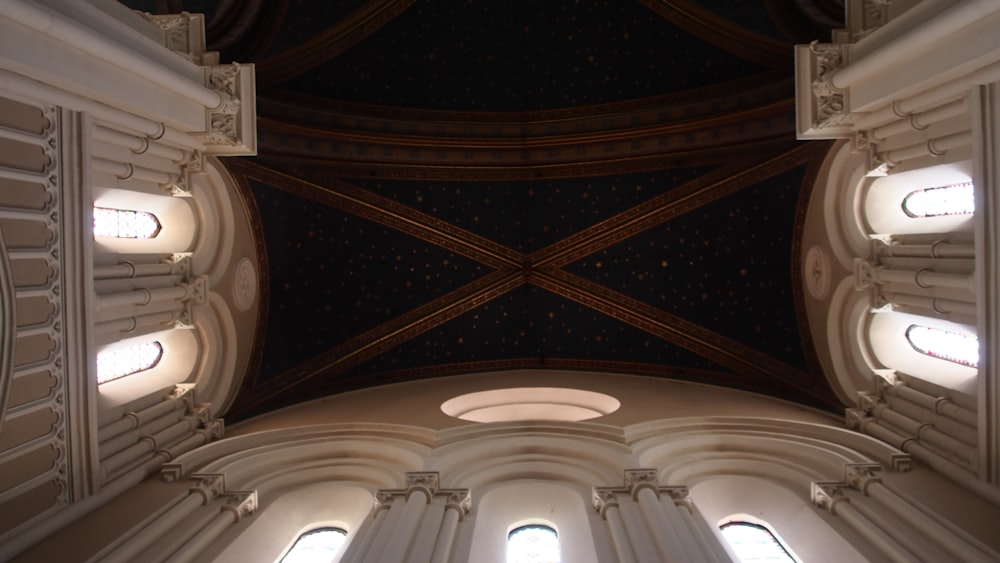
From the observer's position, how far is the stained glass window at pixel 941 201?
800 centimetres

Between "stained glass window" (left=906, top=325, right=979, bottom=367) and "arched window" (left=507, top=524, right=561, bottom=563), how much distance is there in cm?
470

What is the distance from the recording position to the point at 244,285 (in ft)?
35.0

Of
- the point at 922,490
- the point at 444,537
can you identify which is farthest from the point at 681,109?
the point at 444,537

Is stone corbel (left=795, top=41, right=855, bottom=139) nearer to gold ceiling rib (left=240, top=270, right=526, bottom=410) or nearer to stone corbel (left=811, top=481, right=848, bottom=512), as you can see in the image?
stone corbel (left=811, top=481, right=848, bottom=512)

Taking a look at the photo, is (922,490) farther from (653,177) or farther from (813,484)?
(653,177)

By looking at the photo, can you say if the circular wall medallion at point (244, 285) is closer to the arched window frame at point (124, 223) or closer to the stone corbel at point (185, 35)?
the arched window frame at point (124, 223)

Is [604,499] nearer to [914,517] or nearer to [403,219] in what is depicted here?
[914,517]

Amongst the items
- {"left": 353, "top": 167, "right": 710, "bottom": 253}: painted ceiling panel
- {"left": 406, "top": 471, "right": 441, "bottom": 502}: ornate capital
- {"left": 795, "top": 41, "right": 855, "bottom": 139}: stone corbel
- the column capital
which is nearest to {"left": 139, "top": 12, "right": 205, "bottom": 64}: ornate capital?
{"left": 353, "top": 167, "right": 710, "bottom": 253}: painted ceiling panel

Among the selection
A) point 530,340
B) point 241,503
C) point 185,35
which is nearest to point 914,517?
point 241,503

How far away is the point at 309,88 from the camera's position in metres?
11.8

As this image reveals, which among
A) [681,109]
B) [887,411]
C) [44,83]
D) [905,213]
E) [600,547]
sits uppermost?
[681,109]

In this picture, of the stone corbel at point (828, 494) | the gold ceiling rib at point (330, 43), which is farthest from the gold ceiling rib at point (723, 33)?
the stone corbel at point (828, 494)

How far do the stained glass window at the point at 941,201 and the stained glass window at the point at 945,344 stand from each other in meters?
1.32

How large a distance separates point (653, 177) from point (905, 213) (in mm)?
4379
